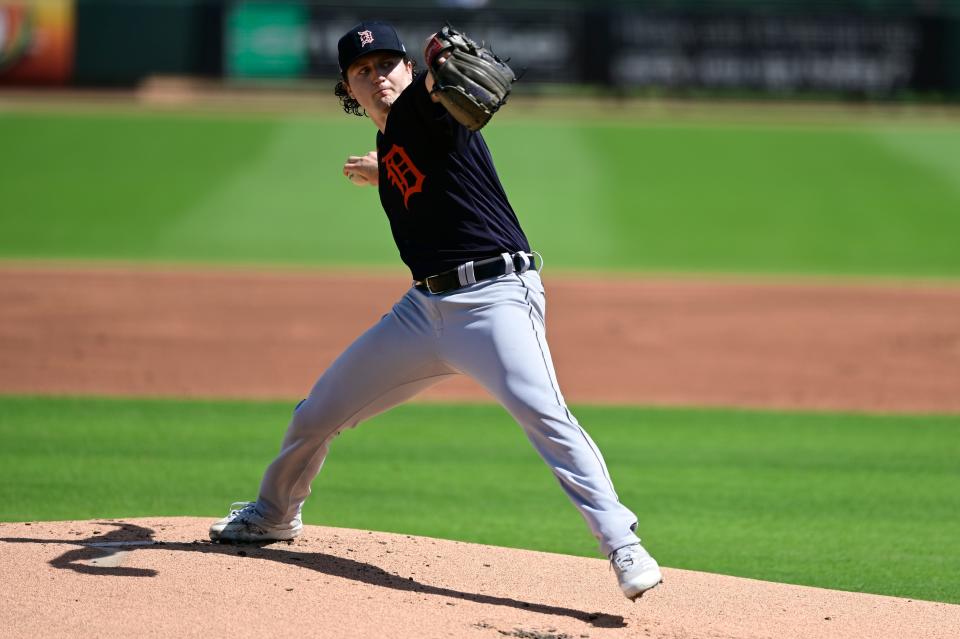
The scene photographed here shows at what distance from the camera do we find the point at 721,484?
23.8 ft

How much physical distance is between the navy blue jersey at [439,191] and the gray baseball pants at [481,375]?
5.6 inches

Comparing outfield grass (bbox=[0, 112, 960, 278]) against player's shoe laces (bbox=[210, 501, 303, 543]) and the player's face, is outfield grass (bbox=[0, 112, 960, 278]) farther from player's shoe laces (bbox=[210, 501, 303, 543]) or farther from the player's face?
the player's face

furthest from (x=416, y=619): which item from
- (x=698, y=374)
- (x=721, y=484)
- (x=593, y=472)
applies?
(x=698, y=374)

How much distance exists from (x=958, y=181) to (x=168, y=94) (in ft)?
51.1

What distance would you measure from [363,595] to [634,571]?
38.0 inches

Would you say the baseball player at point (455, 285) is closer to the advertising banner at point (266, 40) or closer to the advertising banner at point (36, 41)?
the advertising banner at point (266, 40)

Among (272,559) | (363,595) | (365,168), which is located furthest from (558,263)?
(363,595)

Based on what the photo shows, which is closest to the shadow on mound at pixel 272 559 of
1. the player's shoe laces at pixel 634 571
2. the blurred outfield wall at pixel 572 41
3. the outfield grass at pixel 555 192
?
the player's shoe laces at pixel 634 571

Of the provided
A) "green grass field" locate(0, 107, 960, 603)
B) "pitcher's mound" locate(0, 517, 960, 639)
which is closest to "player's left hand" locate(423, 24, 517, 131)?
"pitcher's mound" locate(0, 517, 960, 639)

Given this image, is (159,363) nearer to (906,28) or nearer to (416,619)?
(416,619)

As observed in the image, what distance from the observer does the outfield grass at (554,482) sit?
6.09 m

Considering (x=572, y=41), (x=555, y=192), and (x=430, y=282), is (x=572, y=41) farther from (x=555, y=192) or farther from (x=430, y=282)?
(x=430, y=282)

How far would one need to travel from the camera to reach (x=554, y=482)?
742 centimetres

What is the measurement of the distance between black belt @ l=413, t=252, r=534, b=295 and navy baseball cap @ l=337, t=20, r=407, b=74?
2.70 feet
